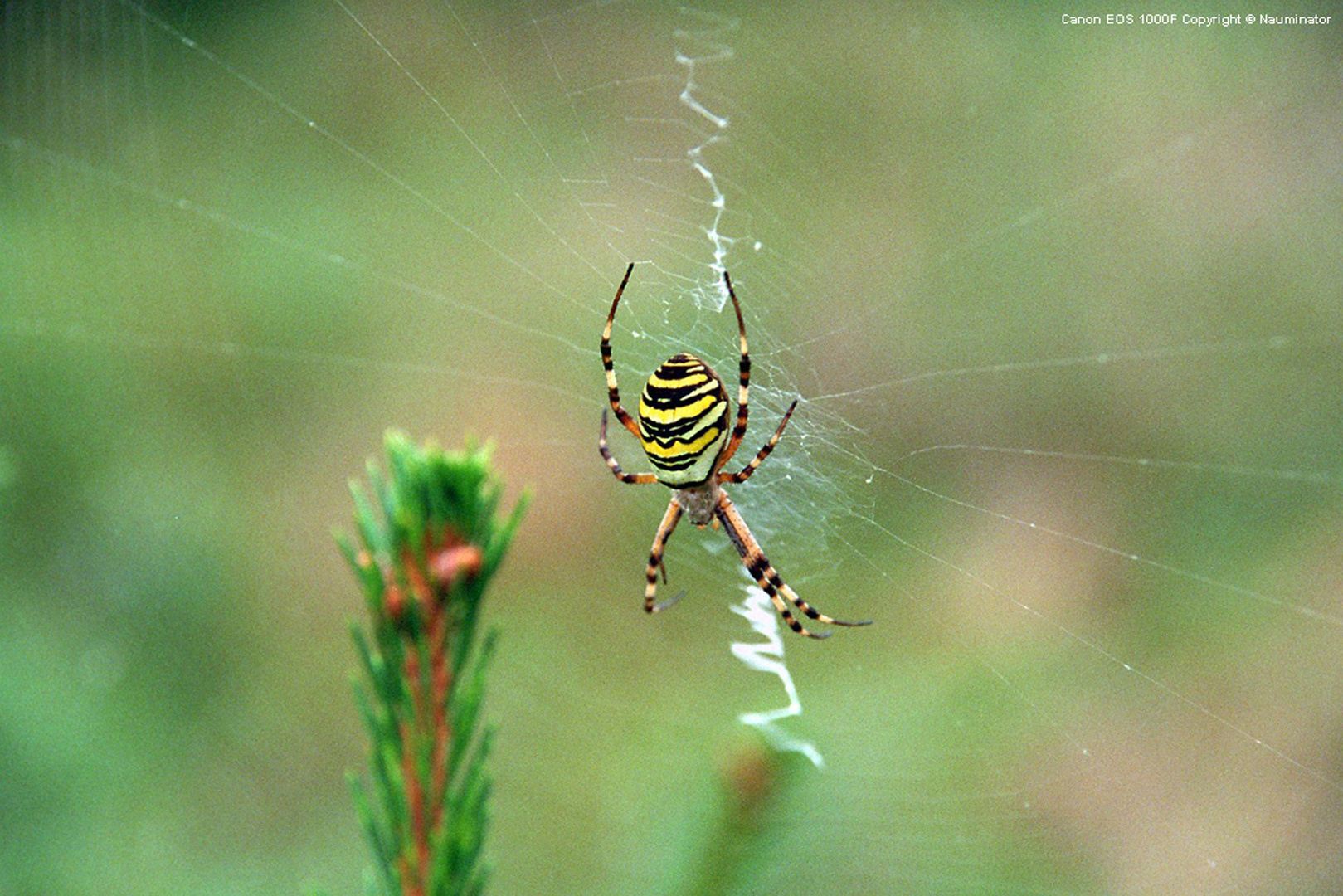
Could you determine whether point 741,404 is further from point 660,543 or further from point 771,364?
point 660,543

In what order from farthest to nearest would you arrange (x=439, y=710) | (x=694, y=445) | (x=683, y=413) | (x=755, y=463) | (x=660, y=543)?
(x=660, y=543) < (x=755, y=463) < (x=694, y=445) < (x=683, y=413) < (x=439, y=710)

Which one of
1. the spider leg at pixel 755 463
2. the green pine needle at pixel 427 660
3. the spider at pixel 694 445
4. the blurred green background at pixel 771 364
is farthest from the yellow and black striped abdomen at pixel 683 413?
the green pine needle at pixel 427 660

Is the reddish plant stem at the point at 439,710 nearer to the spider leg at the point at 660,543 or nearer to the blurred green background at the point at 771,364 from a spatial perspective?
the blurred green background at the point at 771,364

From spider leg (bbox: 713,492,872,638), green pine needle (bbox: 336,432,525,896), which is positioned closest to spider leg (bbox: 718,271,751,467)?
spider leg (bbox: 713,492,872,638)

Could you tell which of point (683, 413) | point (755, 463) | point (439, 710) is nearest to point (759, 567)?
point (755, 463)

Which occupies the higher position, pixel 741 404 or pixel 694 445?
pixel 741 404

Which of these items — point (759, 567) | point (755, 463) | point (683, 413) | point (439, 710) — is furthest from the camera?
point (759, 567)

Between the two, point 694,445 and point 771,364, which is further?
point 771,364

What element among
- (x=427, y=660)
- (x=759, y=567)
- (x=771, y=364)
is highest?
(x=771, y=364)

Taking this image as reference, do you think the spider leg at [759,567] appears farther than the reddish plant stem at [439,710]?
Yes
